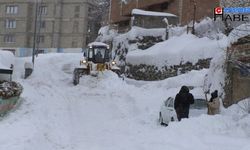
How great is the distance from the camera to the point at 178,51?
3762cm

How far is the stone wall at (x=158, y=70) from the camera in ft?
117

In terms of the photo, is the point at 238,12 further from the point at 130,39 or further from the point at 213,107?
the point at 130,39

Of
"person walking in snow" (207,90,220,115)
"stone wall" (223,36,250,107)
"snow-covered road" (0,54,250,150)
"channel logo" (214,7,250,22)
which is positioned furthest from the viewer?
"stone wall" (223,36,250,107)

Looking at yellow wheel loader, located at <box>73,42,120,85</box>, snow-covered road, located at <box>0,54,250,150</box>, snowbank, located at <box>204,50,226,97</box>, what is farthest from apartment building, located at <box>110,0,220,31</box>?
snowbank, located at <box>204,50,226,97</box>

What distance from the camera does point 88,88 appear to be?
107 ft

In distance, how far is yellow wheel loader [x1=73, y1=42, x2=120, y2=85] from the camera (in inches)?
1410

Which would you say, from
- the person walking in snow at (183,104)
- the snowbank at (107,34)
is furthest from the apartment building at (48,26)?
the person walking in snow at (183,104)

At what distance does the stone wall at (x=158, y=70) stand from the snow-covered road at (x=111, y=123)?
2.97 metres

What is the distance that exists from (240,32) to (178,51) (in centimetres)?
1737

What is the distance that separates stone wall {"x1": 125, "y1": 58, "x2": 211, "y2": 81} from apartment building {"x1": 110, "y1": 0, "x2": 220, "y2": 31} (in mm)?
6417

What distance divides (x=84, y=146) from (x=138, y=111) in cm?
1013

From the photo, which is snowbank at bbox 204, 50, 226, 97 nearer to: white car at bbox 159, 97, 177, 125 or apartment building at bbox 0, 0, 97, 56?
white car at bbox 159, 97, 177, 125

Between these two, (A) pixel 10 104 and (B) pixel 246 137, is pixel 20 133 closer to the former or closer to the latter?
(A) pixel 10 104

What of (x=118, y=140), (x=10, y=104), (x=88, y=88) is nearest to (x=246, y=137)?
(x=118, y=140)
